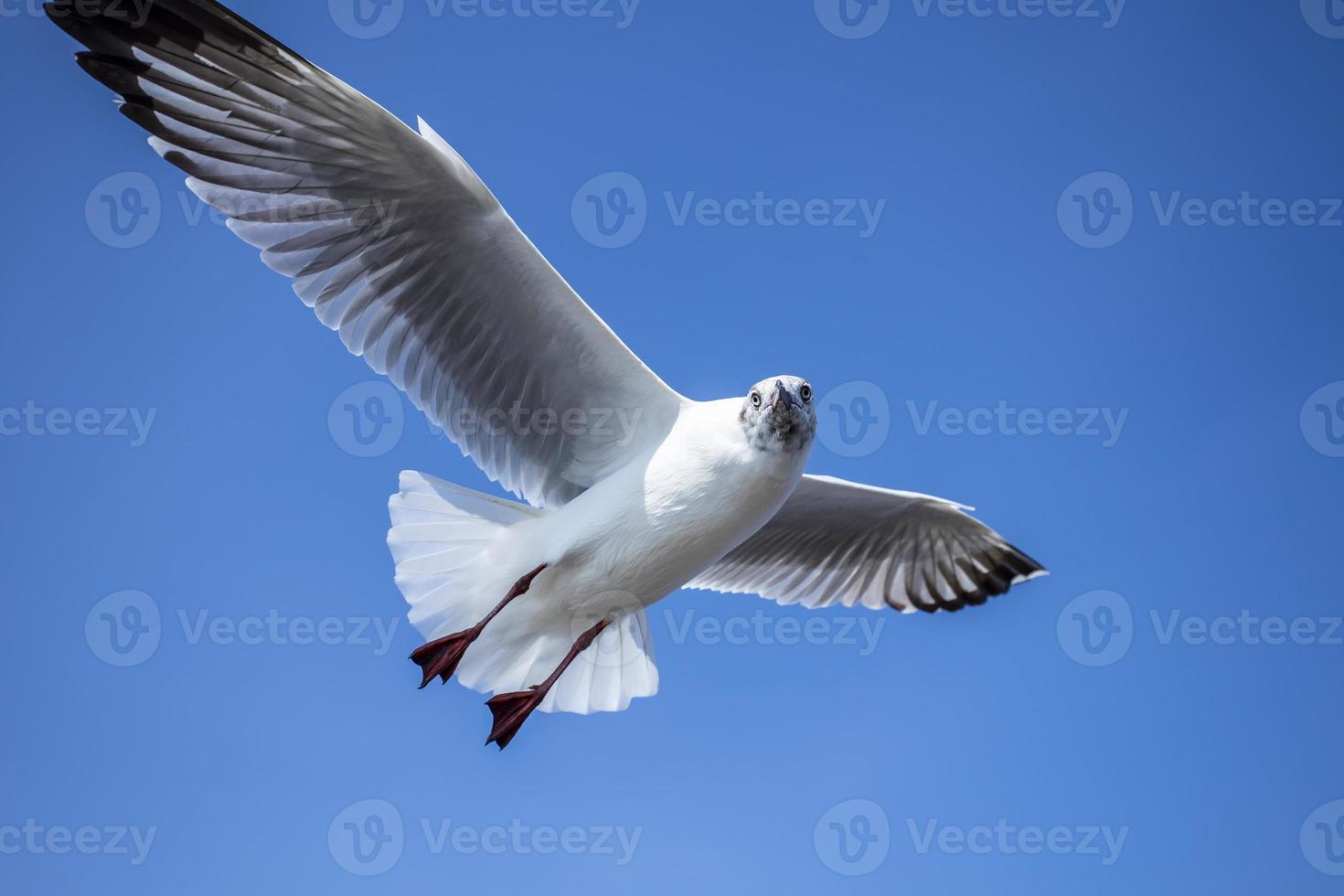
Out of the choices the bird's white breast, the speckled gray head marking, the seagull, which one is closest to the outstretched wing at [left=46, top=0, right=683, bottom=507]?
the seagull

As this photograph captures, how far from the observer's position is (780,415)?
4055 millimetres

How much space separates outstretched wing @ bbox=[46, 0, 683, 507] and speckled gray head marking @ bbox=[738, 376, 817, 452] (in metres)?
0.53

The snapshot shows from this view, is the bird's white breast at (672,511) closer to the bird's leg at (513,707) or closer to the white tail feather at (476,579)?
the white tail feather at (476,579)

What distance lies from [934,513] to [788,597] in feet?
2.49

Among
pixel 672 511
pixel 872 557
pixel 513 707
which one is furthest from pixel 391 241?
pixel 872 557

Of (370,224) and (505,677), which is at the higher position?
(370,224)

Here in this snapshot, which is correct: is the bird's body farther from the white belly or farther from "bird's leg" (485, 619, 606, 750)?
"bird's leg" (485, 619, 606, 750)

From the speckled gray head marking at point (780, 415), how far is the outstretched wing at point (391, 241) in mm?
532

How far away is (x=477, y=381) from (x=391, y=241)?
635 millimetres

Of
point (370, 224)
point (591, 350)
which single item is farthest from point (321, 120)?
point (591, 350)

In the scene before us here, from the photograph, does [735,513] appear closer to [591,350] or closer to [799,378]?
[799,378]

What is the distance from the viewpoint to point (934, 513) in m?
5.77

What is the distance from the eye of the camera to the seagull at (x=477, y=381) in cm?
398

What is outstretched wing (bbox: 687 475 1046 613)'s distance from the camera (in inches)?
220
